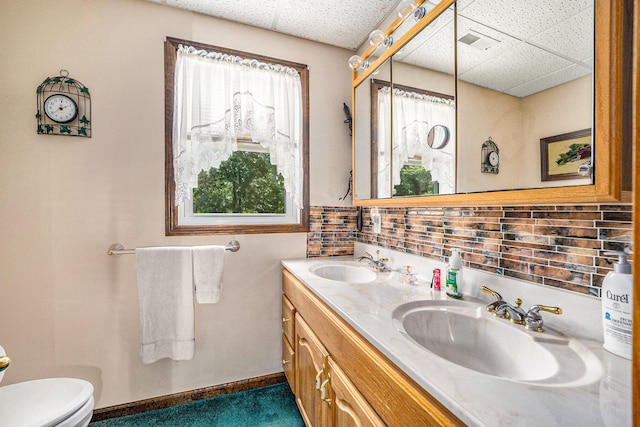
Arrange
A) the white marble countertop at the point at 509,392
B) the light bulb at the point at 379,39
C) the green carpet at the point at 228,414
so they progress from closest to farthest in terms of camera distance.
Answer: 1. the white marble countertop at the point at 509,392
2. the light bulb at the point at 379,39
3. the green carpet at the point at 228,414

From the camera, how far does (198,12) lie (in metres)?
1.60

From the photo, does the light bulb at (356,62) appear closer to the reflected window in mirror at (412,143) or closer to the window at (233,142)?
the reflected window in mirror at (412,143)

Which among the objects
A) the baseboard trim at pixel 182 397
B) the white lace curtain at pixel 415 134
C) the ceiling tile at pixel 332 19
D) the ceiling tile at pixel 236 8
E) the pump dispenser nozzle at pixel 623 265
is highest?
the ceiling tile at pixel 236 8

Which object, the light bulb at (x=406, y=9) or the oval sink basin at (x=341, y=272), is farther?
the oval sink basin at (x=341, y=272)

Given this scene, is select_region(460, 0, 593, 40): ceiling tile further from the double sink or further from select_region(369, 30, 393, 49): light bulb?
the double sink

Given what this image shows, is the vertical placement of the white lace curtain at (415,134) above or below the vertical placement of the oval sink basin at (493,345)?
above

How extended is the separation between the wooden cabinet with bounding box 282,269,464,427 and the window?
60 centimetres

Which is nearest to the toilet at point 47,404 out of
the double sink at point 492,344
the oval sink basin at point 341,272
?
the oval sink basin at point 341,272

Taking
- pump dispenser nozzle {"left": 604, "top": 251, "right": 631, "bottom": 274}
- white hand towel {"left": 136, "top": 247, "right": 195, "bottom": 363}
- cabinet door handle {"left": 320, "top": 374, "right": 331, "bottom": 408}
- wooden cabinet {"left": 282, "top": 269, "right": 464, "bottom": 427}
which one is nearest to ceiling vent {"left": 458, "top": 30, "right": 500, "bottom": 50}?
pump dispenser nozzle {"left": 604, "top": 251, "right": 631, "bottom": 274}

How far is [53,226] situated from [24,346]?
61cm

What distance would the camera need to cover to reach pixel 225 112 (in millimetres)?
1592

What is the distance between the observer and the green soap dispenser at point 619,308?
0.59 m

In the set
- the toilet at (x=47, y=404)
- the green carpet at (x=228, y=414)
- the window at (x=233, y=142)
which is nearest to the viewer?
the toilet at (x=47, y=404)

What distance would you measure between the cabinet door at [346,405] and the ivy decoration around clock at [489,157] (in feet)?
2.54
